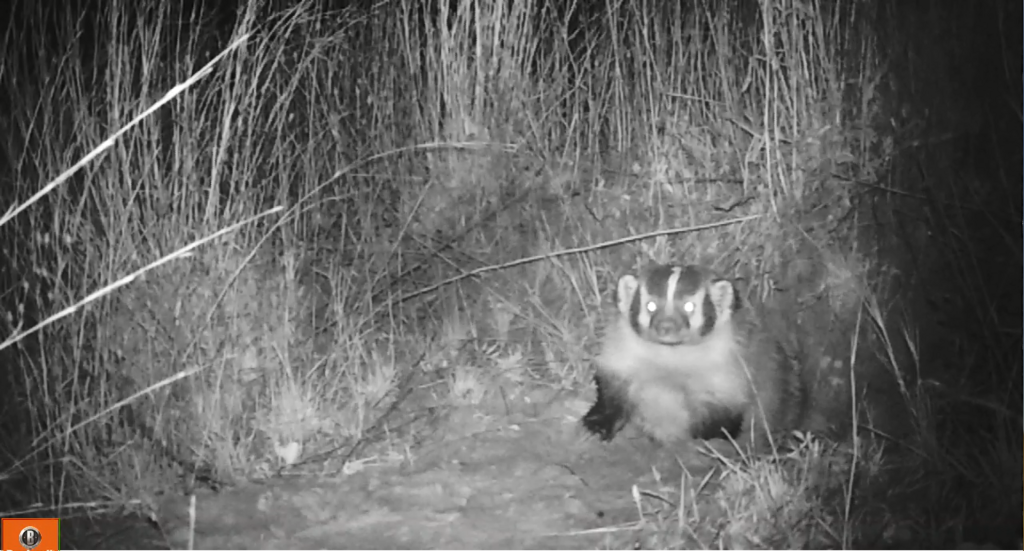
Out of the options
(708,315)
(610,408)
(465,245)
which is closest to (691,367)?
(708,315)

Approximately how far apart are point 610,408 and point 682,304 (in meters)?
A: 0.46

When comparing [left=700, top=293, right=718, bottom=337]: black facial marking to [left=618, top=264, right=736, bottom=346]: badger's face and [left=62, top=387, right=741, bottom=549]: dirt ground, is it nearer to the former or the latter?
[left=618, top=264, right=736, bottom=346]: badger's face

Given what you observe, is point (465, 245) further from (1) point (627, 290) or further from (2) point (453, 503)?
(2) point (453, 503)

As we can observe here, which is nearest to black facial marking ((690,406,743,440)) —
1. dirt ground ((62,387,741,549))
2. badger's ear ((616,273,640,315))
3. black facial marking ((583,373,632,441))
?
dirt ground ((62,387,741,549))

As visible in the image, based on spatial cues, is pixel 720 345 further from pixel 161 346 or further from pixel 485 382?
pixel 161 346

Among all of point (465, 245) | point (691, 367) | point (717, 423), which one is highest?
point (465, 245)

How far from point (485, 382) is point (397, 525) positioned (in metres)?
1.01

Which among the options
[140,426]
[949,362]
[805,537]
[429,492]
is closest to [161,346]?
[140,426]

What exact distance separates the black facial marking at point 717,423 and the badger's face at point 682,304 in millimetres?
253

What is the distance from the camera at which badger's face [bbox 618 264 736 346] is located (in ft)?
10.8

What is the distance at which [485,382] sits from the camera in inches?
151

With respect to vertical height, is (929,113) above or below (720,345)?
above

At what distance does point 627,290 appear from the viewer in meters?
3.39

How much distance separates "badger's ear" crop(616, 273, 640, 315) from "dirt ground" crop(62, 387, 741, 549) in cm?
47
